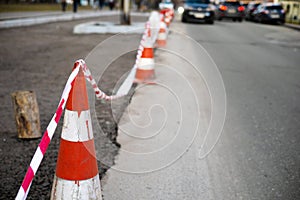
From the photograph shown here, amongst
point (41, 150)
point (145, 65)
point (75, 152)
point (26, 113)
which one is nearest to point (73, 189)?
point (75, 152)

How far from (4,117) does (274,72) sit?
6051 mm

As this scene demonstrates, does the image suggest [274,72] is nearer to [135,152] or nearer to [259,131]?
[259,131]

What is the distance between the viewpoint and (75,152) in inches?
96.0

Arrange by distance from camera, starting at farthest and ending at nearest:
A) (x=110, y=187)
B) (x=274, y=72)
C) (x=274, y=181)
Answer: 1. (x=274, y=72)
2. (x=274, y=181)
3. (x=110, y=187)

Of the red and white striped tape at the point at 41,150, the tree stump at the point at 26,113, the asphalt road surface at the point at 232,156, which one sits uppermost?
the red and white striped tape at the point at 41,150

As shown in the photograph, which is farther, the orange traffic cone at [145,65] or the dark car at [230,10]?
the dark car at [230,10]

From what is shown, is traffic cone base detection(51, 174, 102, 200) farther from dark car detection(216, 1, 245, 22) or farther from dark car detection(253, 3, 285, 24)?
dark car detection(216, 1, 245, 22)

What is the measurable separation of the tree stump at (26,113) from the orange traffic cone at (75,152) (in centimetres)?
169

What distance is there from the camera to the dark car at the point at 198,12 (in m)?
23.1

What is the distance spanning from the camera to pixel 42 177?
3.20 metres

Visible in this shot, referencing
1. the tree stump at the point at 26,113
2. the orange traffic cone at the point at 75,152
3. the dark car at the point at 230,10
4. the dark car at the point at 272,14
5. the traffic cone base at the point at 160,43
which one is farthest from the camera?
the dark car at the point at 230,10

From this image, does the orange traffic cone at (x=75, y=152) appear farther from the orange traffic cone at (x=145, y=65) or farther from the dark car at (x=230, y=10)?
the dark car at (x=230, y=10)

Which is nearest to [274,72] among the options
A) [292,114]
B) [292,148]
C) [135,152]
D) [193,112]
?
[292,114]

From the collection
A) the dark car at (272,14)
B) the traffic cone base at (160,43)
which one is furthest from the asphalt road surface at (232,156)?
the dark car at (272,14)
